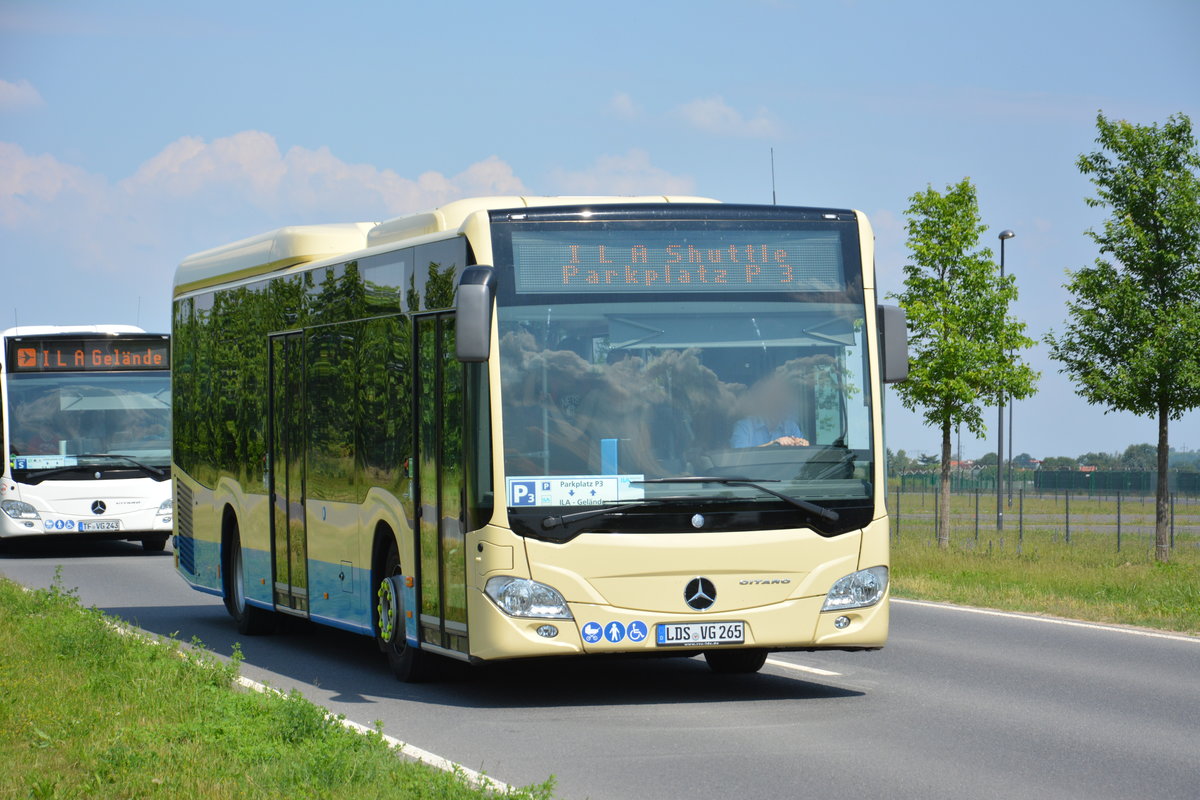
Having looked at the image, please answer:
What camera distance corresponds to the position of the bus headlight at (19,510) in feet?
95.8

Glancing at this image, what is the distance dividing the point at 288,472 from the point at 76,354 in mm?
14931

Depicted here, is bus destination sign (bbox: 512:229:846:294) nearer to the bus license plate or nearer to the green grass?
the bus license plate

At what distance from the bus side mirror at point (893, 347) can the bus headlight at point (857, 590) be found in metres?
1.24

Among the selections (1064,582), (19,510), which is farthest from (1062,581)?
(19,510)

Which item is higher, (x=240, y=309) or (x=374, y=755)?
(x=240, y=309)

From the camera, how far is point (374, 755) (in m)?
8.64

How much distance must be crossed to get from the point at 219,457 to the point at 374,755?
370 inches

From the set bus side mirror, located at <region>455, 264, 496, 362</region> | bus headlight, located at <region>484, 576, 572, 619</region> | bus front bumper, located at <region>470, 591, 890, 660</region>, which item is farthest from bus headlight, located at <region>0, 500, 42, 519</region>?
bus side mirror, located at <region>455, 264, 496, 362</region>

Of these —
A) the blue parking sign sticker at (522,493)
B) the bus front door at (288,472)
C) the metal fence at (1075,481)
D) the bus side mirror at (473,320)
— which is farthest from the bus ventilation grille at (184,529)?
the metal fence at (1075,481)

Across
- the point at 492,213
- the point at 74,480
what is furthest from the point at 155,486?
the point at 492,213

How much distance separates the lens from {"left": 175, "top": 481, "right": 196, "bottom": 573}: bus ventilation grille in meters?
18.9

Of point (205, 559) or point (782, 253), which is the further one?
point (205, 559)

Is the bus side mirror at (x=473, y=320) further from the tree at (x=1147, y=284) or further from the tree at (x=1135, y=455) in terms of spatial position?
the tree at (x=1135, y=455)

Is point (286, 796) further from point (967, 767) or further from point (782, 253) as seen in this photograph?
point (782, 253)
